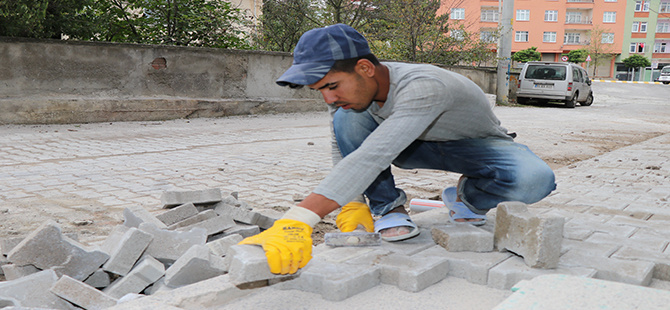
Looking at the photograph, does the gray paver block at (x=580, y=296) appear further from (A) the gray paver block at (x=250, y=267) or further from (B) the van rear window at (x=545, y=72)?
(B) the van rear window at (x=545, y=72)

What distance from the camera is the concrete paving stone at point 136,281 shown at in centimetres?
209

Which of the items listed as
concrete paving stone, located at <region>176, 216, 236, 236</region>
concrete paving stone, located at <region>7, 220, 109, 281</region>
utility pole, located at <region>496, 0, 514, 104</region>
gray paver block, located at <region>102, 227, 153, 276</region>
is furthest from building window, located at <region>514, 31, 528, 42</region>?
concrete paving stone, located at <region>7, 220, 109, 281</region>

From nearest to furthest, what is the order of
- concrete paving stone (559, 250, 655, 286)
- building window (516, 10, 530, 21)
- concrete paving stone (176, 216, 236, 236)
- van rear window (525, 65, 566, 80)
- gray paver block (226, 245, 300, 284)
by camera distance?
gray paver block (226, 245, 300, 284), concrete paving stone (559, 250, 655, 286), concrete paving stone (176, 216, 236, 236), van rear window (525, 65, 566, 80), building window (516, 10, 530, 21)

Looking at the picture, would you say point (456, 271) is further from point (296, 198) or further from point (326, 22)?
point (326, 22)

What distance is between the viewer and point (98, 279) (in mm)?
2223

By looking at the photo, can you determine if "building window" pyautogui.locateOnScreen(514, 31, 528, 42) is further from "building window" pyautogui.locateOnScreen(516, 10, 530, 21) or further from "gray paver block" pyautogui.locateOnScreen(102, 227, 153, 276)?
"gray paver block" pyautogui.locateOnScreen(102, 227, 153, 276)

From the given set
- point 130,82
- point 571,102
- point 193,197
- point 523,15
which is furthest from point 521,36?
point 193,197

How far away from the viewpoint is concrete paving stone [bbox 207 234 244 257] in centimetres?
238

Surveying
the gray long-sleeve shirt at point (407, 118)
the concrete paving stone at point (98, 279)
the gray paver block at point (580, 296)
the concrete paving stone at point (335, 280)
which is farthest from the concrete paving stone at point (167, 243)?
the gray paver block at point (580, 296)

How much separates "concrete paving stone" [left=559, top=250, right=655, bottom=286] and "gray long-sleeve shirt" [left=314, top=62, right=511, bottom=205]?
0.73 metres

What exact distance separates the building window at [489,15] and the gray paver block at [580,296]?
57.8 meters

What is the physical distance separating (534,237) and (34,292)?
6.52 ft

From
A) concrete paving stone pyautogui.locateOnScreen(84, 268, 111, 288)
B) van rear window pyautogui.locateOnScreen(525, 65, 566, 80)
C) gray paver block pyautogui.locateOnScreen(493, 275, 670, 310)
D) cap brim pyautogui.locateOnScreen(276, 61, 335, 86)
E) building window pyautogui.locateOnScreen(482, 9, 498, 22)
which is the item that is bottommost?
concrete paving stone pyautogui.locateOnScreen(84, 268, 111, 288)

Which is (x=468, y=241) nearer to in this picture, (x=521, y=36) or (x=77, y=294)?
(x=77, y=294)
